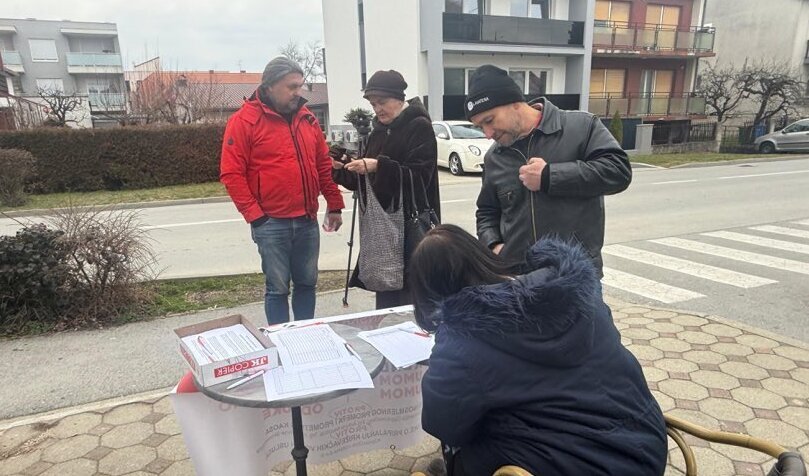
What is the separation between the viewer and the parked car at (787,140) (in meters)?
21.2

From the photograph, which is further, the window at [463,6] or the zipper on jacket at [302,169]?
the window at [463,6]

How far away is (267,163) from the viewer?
3.15m

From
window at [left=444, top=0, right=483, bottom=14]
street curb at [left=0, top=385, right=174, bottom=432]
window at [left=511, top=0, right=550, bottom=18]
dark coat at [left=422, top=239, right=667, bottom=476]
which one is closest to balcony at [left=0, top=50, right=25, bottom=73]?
window at [left=444, top=0, right=483, bottom=14]

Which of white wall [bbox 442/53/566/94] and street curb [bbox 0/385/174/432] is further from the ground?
white wall [bbox 442/53/566/94]

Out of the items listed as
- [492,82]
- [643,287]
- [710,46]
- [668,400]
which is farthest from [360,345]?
[710,46]

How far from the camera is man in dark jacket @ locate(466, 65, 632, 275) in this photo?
2.23m

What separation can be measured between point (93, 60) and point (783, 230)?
5098 cm

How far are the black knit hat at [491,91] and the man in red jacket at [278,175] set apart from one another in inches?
51.9

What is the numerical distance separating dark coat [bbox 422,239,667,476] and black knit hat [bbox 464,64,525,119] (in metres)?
1.03

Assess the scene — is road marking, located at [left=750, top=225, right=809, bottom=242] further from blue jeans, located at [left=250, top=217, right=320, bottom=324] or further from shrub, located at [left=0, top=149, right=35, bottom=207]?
shrub, located at [left=0, top=149, right=35, bottom=207]

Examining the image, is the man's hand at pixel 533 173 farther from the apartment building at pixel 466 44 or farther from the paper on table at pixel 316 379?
the apartment building at pixel 466 44

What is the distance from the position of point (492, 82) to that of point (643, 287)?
12.7 ft

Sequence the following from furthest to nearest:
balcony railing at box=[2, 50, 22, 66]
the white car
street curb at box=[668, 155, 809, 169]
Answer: balcony railing at box=[2, 50, 22, 66] → street curb at box=[668, 155, 809, 169] → the white car

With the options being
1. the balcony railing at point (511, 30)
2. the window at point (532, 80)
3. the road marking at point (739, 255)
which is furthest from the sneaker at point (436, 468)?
the window at point (532, 80)
